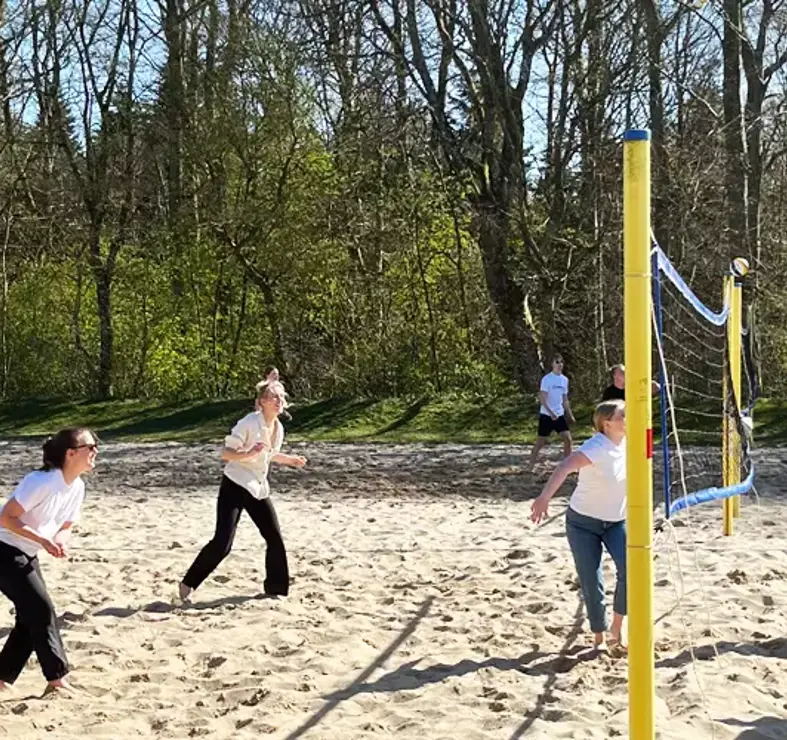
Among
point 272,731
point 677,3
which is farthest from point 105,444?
point 272,731

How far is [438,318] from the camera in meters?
24.0

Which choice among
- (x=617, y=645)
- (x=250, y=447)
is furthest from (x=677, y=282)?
(x=250, y=447)

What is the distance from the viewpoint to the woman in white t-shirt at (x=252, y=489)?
278 inches

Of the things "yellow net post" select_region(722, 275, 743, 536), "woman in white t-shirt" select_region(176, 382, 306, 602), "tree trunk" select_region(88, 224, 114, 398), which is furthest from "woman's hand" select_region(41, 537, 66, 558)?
"tree trunk" select_region(88, 224, 114, 398)

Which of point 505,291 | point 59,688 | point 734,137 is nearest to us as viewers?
point 59,688

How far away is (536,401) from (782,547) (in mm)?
12349

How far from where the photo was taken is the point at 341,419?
21125mm

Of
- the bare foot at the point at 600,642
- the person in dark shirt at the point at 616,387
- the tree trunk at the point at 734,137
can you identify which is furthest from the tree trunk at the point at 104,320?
the bare foot at the point at 600,642

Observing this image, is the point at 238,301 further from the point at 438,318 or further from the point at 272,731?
the point at 272,731

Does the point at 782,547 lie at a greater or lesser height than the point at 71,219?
lesser

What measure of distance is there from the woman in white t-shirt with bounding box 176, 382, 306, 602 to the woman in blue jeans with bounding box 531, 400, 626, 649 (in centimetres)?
212

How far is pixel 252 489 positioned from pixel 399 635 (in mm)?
1418

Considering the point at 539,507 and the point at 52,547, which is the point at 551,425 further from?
Result: the point at 52,547

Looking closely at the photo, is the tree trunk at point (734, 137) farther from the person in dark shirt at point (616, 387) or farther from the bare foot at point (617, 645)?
the bare foot at point (617, 645)
